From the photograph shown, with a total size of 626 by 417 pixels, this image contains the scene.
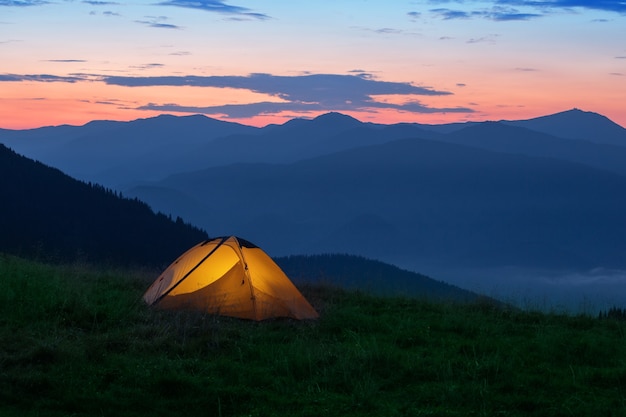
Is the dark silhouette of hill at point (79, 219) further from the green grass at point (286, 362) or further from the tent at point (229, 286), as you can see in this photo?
the green grass at point (286, 362)

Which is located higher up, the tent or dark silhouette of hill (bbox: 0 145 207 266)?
the tent

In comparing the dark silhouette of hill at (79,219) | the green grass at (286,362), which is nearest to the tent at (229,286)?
the green grass at (286,362)

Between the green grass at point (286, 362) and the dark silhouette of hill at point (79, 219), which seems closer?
the green grass at point (286, 362)

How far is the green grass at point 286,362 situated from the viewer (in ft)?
29.4

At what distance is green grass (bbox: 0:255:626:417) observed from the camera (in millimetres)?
8969

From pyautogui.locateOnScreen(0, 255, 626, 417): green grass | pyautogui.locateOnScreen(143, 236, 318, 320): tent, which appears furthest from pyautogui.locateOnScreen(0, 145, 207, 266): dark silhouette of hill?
pyautogui.locateOnScreen(0, 255, 626, 417): green grass

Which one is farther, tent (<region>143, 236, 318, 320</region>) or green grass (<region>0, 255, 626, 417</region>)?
Result: tent (<region>143, 236, 318, 320</region>)

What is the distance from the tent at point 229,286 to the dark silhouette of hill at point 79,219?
65.9m

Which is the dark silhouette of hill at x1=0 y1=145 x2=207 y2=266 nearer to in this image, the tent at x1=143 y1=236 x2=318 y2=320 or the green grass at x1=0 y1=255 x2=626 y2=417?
the tent at x1=143 y1=236 x2=318 y2=320

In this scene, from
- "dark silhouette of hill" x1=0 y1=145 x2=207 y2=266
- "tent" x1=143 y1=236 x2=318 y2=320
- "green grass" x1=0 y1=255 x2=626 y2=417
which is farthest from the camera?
"dark silhouette of hill" x1=0 y1=145 x2=207 y2=266

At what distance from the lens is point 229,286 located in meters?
14.9

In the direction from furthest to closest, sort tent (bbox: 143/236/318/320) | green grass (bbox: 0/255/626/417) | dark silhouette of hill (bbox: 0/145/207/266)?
dark silhouette of hill (bbox: 0/145/207/266)
tent (bbox: 143/236/318/320)
green grass (bbox: 0/255/626/417)

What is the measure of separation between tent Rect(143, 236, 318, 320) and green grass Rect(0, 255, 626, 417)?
503 millimetres

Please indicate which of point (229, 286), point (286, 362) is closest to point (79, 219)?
point (229, 286)
